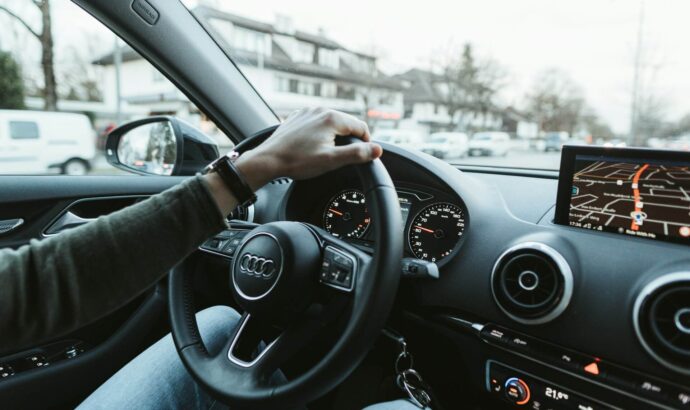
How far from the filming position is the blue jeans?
1380 millimetres

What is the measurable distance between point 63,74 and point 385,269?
2569 mm

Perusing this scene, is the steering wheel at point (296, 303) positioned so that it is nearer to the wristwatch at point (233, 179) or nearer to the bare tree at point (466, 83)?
the wristwatch at point (233, 179)

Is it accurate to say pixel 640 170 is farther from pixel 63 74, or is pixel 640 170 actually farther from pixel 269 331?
pixel 63 74

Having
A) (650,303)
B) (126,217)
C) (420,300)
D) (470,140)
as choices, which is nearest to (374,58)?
(470,140)

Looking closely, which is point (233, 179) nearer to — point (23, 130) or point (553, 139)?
point (553, 139)

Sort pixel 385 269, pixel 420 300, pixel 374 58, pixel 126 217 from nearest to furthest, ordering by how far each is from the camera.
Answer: pixel 126 217
pixel 385 269
pixel 420 300
pixel 374 58

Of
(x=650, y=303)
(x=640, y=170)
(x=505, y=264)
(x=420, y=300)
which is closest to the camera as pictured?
(x=650, y=303)

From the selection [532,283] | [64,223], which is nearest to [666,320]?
[532,283]

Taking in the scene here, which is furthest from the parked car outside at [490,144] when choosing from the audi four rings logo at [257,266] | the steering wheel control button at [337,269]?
the audi four rings logo at [257,266]

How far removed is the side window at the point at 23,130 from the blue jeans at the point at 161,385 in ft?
5.92

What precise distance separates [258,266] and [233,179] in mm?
496

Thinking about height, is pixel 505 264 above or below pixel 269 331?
above

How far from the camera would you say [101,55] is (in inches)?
97.9

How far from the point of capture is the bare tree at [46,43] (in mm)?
2236
